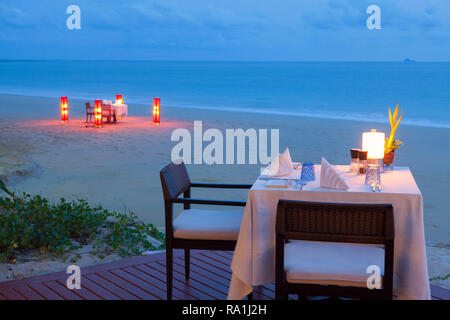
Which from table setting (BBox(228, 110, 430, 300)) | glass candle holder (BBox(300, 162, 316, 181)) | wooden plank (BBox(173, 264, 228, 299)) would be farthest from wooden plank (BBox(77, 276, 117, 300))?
glass candle holder (BBox(300, 162, 316, 181))

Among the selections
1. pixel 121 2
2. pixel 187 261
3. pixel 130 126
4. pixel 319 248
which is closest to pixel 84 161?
pixel 130 126

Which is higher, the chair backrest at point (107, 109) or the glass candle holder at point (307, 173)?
the chair backrest at point (107, 109)

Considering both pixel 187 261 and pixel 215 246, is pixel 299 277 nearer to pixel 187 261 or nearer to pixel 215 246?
pixel 215 246

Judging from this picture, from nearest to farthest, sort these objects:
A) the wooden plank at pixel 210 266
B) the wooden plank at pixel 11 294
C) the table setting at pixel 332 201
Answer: the table setting at pixel 332 201, the wooden plank at pixel 11 294, the wooden plank at pixel 210 266

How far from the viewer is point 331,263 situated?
2184mm

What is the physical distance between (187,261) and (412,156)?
714 centimetres

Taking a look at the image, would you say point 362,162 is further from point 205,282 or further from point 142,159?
point 142,159

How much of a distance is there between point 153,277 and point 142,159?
5411mm

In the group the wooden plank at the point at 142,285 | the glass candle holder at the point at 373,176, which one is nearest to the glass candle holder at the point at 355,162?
the glass candle holder at the point at 373,176

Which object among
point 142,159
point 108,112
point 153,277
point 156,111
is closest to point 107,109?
point 108,112

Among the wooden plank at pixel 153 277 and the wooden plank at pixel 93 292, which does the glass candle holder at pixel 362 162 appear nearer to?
the wooden plank at pixel 153 277

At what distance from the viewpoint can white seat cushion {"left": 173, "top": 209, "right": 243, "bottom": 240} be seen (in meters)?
2.69

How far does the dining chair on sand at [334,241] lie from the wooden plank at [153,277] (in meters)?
0.85

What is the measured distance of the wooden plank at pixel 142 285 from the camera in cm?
291
